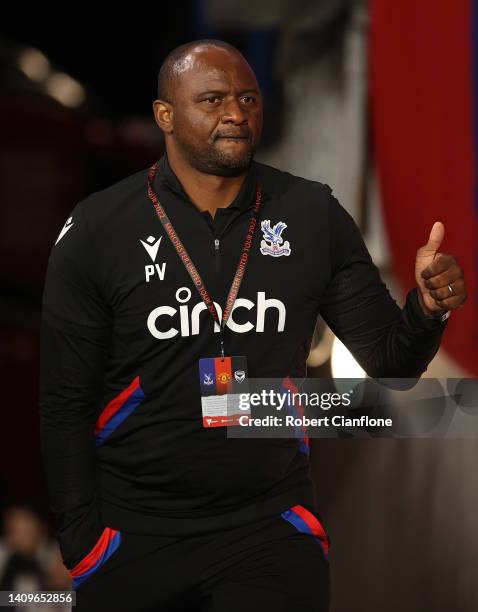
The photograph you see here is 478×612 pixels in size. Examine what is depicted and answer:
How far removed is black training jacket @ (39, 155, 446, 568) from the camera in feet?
5.93

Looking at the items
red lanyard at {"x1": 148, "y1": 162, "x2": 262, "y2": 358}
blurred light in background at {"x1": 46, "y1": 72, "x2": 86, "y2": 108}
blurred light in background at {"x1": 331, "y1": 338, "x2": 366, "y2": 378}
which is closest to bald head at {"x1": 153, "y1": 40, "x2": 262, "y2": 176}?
red lanyard at {"x1": 148, "y1": 162, "x2": 262, "y2": 358}

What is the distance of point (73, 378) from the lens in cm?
185

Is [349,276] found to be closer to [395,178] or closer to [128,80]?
[395,178]

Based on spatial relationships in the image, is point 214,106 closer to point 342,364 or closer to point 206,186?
point 206,186

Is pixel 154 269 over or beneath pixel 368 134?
beneath

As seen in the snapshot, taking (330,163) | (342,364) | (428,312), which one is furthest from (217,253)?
(330,163)

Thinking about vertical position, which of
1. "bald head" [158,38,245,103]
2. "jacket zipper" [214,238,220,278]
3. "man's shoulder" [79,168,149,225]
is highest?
"bald head" [158,38,245,103]

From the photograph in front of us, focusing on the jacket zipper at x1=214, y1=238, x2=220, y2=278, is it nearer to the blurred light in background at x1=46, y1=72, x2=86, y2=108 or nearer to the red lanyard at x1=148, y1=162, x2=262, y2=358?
the red lanyard at x1=148, y1=162, x2=262, y2=358

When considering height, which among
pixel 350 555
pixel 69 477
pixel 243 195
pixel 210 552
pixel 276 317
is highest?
pixel 243 195

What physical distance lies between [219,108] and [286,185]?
22 centimetres

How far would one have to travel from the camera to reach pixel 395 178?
3.28 metres

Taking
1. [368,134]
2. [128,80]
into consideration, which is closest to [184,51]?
[368,134]

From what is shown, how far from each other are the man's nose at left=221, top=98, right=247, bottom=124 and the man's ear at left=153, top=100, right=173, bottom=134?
0.12 meters

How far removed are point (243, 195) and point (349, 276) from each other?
229 millimetres
